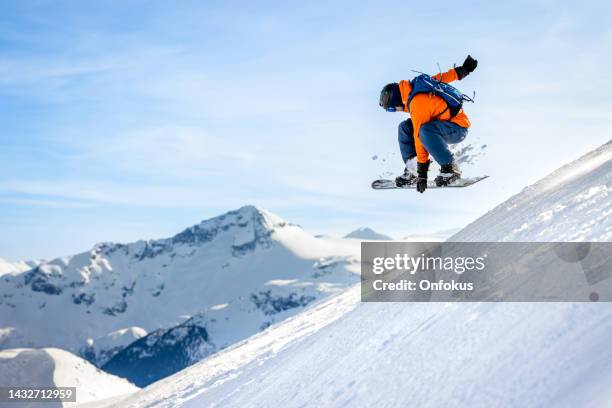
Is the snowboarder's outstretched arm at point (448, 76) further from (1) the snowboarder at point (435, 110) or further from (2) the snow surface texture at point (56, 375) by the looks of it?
(2) the snow surface texture at point (56, 375)

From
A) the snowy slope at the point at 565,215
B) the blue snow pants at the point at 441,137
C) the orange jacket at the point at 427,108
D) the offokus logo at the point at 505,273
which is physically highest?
the orange jacket at the point at 427,108

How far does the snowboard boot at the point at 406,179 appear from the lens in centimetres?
1005

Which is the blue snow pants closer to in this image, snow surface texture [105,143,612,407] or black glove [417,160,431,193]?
black glove [417,160,431,193]

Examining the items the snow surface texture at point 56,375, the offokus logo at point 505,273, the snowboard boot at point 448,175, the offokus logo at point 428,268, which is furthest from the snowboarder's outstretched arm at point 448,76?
the snow surface texture at point 56,375

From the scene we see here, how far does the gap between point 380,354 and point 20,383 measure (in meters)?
89.6

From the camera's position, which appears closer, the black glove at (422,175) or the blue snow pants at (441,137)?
the blue snow pants at (441,137)

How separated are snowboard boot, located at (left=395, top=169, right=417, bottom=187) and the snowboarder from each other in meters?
0.95

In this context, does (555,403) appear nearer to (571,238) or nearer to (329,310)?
(571,238)

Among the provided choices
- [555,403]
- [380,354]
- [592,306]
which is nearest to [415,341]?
[380,354]

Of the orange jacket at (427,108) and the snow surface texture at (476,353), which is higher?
the orange jacket at (427,108)

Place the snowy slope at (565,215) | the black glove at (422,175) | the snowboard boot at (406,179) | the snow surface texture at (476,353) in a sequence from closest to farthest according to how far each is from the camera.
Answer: the snow surface texture at (476,353), the snowy slope at (565,215), the black glove at (422,175), the snowboard boot at (406,179)

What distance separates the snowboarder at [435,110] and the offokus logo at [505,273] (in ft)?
4.43

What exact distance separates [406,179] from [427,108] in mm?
2196

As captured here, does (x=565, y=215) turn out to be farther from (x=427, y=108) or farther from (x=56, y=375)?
(x=56, y=375)
